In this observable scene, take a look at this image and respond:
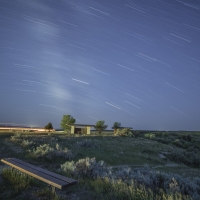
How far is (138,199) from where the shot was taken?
5133 millimetres

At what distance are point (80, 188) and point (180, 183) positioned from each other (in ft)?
12.3

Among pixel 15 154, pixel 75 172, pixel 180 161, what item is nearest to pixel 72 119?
pixel 180 161

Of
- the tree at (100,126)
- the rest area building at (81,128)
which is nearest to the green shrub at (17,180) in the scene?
the rest area building at (81,128)

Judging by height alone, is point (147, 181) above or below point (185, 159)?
above

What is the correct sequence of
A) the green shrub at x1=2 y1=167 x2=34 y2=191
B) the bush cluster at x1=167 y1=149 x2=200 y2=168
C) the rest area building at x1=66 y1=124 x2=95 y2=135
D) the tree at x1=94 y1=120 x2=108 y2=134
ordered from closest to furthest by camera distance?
the green shrub at x1=2 y1=167 x2=34 y2=191 < the bush cluster at x1=167 y1=149 x2=200 y2=168 < the rest area building at x1=66 y1=124 x2=95 y2=135 < the tree at x1=94 y1=120 x2=108 y2=134

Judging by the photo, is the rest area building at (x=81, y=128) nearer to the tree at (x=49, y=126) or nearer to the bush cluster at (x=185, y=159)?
the tree at (x=49, y=126)

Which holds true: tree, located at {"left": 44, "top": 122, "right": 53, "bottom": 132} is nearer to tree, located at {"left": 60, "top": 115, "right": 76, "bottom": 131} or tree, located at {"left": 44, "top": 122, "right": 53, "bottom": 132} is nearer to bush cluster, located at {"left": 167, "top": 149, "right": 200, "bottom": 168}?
tree, located at {"left": 60, "top": 115, "right": 76, "bottom": 131}

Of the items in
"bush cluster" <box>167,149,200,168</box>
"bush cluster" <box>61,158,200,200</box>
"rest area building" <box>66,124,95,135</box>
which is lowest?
"bush cluster" <box>167,149,200,168</box>

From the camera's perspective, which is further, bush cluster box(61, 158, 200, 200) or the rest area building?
the rest area building

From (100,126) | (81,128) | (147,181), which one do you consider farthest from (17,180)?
(100,126)

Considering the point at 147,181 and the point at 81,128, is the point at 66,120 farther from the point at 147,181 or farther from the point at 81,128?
the point at 147,181

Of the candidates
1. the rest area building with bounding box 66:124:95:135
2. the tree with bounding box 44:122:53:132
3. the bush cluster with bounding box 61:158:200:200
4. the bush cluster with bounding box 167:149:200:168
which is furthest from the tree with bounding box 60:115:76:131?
the bush cluster with bounding box 61:158:200:200

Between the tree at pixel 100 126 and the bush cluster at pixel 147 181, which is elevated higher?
the tree at pixel 100 126

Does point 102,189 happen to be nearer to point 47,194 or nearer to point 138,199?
point 138,199
